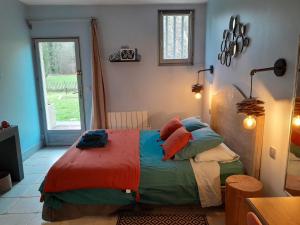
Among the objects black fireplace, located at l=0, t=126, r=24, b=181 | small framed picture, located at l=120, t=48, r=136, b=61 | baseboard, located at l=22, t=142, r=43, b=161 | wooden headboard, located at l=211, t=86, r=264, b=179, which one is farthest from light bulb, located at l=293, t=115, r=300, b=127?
baseboard, located at l=22, t=142, r=43, b=161

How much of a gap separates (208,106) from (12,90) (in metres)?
3.19

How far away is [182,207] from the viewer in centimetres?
252

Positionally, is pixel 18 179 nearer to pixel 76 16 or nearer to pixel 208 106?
pixel 76 16

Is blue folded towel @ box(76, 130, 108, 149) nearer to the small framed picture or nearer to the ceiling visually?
the small framed picture

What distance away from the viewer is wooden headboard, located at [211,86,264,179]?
7.39 ft

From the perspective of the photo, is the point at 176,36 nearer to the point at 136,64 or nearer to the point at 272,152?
the point at 136,64

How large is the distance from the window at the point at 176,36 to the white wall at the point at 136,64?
9 cm

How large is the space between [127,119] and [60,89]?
1.47 metres

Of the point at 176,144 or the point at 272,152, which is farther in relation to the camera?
the point at 176,144

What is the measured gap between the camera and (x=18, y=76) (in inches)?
152

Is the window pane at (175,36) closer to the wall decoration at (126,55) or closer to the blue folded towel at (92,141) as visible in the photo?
the wall decoration at (126,55)

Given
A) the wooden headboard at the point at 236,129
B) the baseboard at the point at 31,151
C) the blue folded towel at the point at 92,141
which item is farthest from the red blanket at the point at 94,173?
the baseboard at the point at 31,151

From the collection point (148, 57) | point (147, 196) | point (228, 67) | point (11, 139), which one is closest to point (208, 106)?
point (228, 67)

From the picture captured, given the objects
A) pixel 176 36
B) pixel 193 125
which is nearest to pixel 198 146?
pixel 193 125
